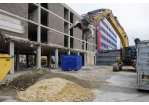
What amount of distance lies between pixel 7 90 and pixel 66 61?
388 inches

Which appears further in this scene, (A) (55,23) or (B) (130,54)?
(A) (55,23)

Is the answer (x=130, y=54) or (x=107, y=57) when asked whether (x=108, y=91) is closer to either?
(x=130, y=54)

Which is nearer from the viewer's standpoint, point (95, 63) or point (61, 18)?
point (61, 18)

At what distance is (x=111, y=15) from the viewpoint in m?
12.7

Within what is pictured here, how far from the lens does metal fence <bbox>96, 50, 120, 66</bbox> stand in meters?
29.2

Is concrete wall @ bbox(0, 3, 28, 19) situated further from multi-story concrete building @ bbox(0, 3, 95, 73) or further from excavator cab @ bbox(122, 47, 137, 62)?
excavator cab @ bbox(122, 47, 137, 62)

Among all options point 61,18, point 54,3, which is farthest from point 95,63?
point 54,3

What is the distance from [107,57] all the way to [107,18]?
19.3 m

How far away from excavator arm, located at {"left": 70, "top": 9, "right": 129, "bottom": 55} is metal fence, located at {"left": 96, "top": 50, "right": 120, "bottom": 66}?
15107mm

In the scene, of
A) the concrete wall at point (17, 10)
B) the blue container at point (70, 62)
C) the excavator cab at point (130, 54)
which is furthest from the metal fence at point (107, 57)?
the concrete wall at point (17, 10)

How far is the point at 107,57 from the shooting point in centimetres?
3033

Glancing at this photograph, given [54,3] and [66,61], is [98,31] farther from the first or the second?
[66,61]

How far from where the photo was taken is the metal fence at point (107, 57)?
2918cm

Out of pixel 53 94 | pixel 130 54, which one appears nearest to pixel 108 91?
pixel 53 94
